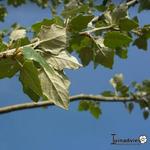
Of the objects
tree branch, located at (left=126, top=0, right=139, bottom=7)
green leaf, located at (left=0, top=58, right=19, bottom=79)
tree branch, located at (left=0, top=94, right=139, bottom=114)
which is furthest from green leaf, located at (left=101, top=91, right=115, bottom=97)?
green leaf, located at (left=0, top=58, right=19, bottom=79)

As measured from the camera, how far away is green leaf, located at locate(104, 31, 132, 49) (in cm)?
163

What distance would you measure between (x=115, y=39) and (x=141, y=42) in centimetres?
66

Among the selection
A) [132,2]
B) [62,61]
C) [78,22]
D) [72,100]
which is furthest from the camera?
[72,100]

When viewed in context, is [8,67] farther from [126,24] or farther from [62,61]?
[126,24]

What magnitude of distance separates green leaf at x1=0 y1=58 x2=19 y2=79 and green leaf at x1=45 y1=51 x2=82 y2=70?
0.29 ft

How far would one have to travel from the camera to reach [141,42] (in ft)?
7.47

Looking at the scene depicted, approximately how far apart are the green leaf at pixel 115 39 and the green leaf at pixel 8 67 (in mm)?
516

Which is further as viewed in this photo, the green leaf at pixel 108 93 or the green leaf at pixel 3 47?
the green leaf at pixel 108 93

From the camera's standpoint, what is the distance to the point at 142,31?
2.17m

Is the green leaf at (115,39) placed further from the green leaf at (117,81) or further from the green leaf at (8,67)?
the green leaf at (117,81)

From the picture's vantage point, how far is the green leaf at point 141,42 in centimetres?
224

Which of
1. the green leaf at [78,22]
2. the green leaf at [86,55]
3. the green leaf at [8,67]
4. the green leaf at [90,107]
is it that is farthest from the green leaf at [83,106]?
the green leaf at [8,67]

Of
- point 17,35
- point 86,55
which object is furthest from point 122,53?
point 17,35

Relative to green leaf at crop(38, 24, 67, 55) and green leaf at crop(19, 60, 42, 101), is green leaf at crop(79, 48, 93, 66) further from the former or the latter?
green leaf at crop(19, 60, 42, 101)
